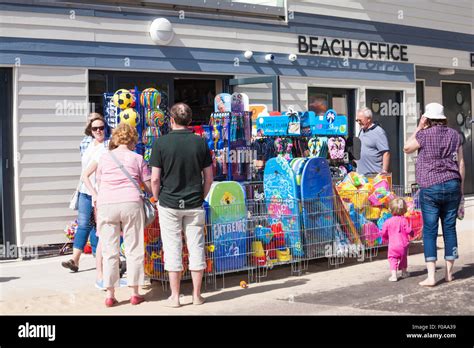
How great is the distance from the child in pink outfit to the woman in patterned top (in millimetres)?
402

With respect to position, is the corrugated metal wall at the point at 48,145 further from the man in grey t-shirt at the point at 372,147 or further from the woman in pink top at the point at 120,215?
the man in grey t-shirt at the point at 372,147

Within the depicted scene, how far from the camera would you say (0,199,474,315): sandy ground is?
279 inches

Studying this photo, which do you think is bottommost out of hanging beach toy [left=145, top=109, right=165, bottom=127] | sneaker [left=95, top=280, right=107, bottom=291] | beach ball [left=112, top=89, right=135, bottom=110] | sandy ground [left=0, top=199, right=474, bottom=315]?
sandy ground [left=0, top=199, right=474, bottom=315]

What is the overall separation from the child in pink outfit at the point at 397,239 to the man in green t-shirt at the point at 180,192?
2226 millimetres

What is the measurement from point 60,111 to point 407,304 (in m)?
5.84

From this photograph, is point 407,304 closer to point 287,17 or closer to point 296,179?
point 296,179

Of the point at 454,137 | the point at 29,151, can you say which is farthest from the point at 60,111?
the point at 454,137

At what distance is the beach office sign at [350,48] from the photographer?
13.8 metres

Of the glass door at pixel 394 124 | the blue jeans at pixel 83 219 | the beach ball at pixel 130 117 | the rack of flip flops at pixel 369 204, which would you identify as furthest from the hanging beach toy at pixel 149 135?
the glass door at pixel 394 124

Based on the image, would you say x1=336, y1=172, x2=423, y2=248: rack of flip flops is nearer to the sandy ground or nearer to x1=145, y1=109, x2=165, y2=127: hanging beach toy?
the sandy ground

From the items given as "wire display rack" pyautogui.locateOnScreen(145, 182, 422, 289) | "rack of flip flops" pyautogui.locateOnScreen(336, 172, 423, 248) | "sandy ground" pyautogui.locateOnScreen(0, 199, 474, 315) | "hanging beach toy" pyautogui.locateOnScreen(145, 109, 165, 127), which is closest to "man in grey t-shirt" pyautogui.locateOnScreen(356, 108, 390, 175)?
"rack of flip flops" pyautogui.locateOnScreen(336, 172, 423, 248)

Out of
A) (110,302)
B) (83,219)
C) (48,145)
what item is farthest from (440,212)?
(48,145)

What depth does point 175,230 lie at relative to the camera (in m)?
7.41

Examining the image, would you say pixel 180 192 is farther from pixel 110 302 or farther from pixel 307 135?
pixel 307 135
